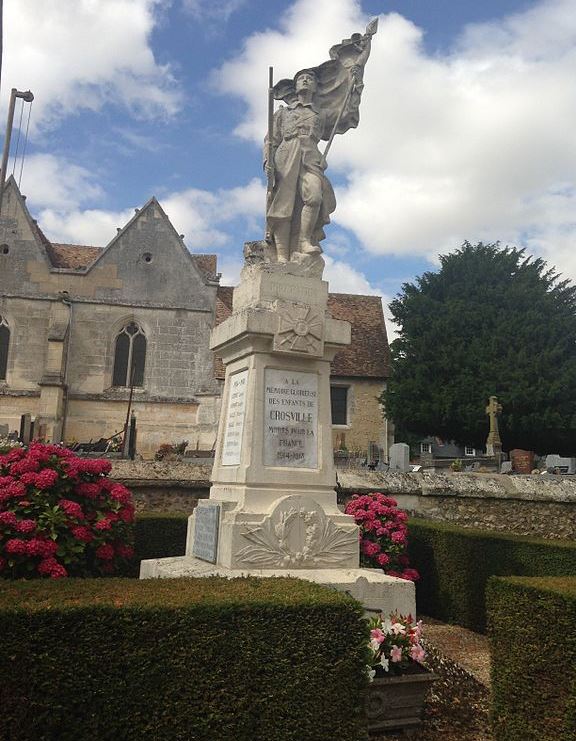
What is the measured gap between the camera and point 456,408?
3091 centimetres

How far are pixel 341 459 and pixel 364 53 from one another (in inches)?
792

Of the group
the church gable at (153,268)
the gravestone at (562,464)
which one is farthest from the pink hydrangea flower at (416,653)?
the church gable at (153,268)

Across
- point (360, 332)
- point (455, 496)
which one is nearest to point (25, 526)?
point (455, 496)

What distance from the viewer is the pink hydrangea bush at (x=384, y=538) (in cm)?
838

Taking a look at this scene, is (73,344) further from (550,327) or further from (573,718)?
(573,718)

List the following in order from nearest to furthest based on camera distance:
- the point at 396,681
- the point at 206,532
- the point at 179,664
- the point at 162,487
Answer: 1. the point at 179,664
2. the point at 396,681
3. the point at 206,532
4. the point at 162,487

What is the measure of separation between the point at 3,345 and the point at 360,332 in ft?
55.8

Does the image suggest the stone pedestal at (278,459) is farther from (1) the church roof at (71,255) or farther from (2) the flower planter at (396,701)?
(1) the church roof at (71,255)

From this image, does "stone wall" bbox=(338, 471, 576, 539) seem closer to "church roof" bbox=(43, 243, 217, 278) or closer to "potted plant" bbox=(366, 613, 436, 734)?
"potted plant" bbox=(366, 613, 436, 734)

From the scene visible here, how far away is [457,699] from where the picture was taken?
17.8 ft

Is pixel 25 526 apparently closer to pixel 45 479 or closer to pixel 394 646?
pixel 45 479

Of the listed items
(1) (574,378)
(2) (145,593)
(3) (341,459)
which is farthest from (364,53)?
(1) (574,378)

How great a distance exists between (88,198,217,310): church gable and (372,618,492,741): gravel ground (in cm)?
2476

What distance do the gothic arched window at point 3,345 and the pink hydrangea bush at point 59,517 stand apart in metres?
24.0
